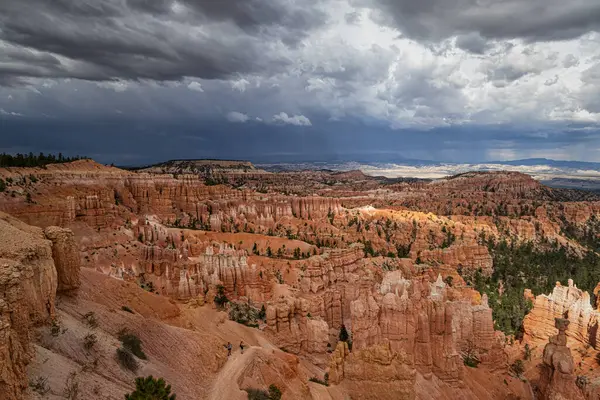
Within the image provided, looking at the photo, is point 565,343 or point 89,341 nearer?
point 89,341

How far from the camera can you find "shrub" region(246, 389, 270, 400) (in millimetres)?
16594

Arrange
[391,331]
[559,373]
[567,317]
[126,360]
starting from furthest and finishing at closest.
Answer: [567,317], [391,331], [559,373], [126,360]

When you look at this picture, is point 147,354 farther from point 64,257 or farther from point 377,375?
point 377,375

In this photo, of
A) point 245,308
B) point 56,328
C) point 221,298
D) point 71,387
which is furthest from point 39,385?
point 221,298

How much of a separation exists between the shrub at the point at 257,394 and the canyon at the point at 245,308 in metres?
0.43

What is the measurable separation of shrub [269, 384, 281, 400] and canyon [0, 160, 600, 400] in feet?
2.31

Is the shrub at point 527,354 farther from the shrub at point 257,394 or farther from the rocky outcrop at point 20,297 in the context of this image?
the rocky outcrop at point 20,297

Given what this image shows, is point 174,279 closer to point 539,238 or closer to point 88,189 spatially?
point 88,189

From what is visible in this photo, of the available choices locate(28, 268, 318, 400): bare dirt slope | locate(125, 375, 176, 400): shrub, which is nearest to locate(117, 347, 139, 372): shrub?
locate(28, 268, 318, 400): bare dirt slope

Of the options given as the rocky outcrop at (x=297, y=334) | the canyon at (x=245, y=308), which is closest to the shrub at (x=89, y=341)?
the canyon at (x=245, y=308)

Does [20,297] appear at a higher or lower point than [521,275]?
higher

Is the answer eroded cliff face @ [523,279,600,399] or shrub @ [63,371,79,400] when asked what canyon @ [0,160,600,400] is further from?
shrub @ [63,371,79,400]

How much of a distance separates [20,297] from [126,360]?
4891 millimetres

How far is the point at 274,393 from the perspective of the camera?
1727 cm
